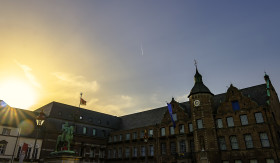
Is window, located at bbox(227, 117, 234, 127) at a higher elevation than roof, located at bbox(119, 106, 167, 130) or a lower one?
lower

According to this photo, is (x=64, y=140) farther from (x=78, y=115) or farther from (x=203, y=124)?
(x=78, y=115)

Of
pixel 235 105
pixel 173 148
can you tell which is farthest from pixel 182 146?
pixel 235 105

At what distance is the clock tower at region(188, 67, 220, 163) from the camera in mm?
32909

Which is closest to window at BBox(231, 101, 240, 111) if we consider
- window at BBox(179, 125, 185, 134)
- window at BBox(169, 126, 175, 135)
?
window at BBox(179, 125, 185, 134)

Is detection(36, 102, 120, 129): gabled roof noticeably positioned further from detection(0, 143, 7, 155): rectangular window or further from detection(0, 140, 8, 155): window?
detection(0, 143, 7, 155): rectangular window

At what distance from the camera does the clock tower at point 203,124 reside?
32909mm

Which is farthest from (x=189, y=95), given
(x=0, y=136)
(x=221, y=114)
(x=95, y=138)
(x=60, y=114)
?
(x=0, y=136)

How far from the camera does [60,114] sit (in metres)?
48.2

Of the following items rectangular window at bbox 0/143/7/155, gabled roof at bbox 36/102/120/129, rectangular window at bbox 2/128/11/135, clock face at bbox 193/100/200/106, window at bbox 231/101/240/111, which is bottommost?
rectangular window at bbox 0/143/7/155

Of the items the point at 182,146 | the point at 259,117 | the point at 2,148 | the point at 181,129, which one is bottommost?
the point at 2,148

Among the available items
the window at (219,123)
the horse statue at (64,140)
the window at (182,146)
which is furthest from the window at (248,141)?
the horse statue at (64,140)

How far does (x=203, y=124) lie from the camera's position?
35.1 metres

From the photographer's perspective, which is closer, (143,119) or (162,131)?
(162,131)

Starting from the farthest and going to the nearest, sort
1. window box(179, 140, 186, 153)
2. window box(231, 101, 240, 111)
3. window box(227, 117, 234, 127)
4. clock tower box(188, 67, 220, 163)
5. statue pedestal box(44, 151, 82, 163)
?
window box(179, 140, 186, 153), window box(231, 101, 240, 111), window box(227, 117, 234, 127), clock tower box(188, 67, 220, 163), statue pedestal box(44, 151, 82, 163)
